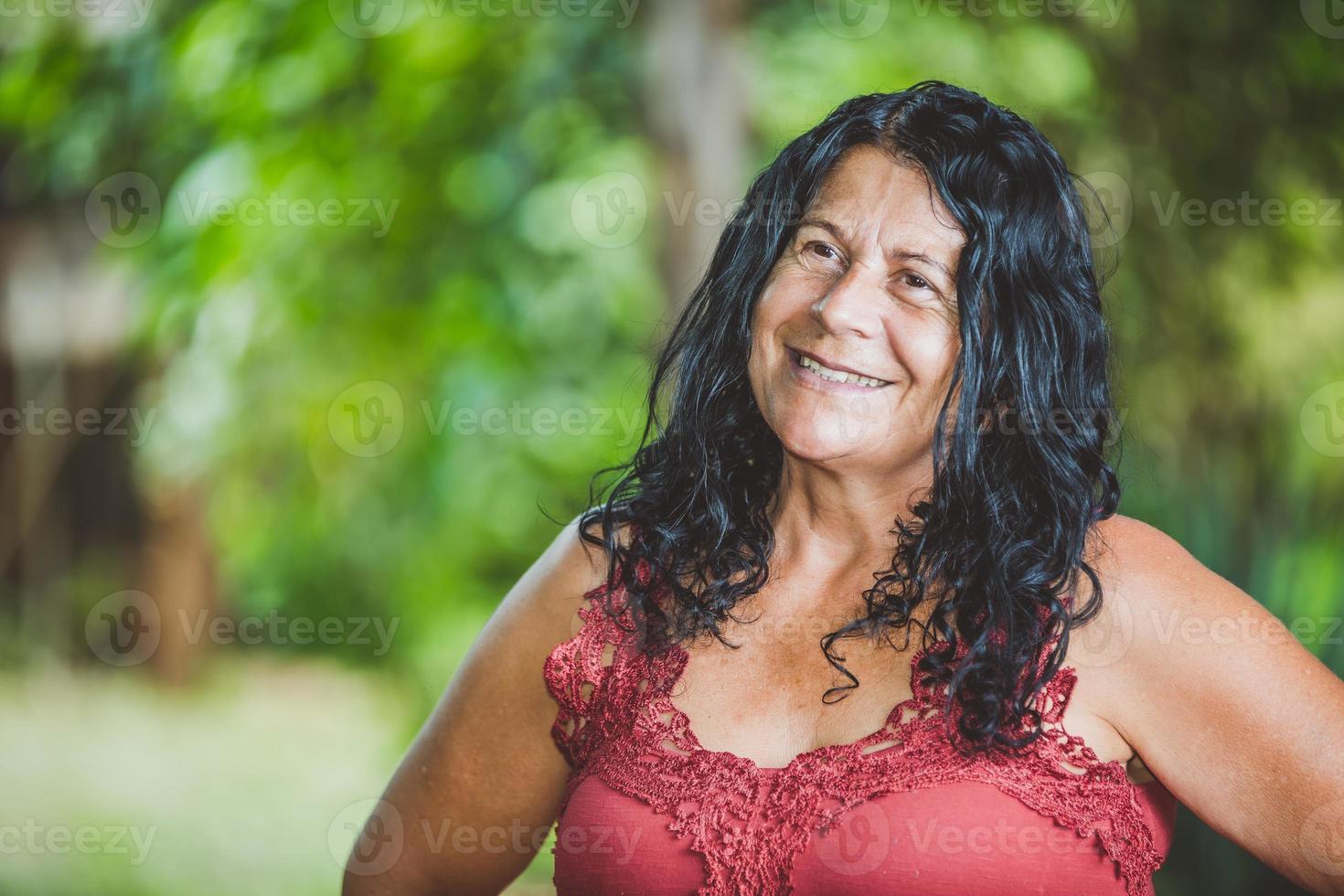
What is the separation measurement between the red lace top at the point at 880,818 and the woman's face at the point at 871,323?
0.28 m

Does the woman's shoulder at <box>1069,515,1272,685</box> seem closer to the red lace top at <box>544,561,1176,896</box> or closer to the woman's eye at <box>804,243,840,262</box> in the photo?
the red lace top at <box>544,561,1176,896</box>

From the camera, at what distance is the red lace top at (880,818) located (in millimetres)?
1413

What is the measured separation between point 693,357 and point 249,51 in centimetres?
215

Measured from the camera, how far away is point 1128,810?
146 cm

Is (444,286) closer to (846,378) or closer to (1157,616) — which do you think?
(846,378)

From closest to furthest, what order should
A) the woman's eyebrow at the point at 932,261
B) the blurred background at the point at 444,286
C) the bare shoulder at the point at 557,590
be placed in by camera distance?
the woman's eyebrow at the point at 932,261
the bare shoulder at the point at 557,590
the blurred background at the point at 444,286

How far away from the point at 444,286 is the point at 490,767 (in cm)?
234

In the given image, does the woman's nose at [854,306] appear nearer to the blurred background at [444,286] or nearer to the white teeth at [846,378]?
the white teeth at [846,378]

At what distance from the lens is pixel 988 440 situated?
1626 millimetres

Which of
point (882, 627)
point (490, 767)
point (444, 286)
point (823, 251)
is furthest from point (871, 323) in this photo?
point (444, 286)

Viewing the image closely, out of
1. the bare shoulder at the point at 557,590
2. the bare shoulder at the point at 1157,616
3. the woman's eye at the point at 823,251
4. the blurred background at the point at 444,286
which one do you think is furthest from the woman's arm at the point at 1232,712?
the blurred background at the point at 444,286

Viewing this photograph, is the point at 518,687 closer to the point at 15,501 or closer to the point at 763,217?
the point at 763,217

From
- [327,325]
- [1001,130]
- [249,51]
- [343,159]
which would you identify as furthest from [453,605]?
[1001,130]

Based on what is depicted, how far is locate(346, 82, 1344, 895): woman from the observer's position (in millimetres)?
1426
